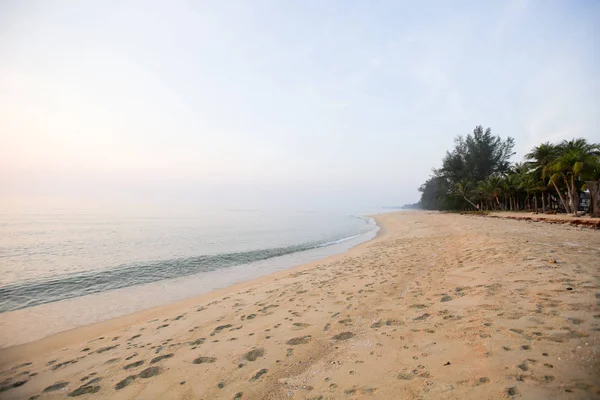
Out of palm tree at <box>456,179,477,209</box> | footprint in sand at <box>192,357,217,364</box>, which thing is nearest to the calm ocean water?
footprint in sand at <box>192,357,217,364</box>

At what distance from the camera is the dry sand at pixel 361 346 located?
8.79ft

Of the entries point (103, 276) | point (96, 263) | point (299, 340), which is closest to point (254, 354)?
point (299, 340)

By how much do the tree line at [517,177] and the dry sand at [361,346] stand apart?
26290mm

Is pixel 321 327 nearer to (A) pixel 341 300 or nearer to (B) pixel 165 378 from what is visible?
(A) pixel 341 300

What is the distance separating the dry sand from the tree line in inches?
1035

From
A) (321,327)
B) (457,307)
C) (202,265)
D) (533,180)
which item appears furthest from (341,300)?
(533,180)

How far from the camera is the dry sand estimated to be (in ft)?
8.79

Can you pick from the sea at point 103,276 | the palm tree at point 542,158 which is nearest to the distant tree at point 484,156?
the palm tree at point 542,158

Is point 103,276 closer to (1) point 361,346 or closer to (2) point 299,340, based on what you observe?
(2) point 299,340

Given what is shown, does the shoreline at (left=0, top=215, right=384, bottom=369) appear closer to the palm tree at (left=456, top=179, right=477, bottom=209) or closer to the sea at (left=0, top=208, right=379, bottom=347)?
the sea at (left=0, top=208, right=379, bottom=347)

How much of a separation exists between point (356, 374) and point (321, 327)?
1.61 meters

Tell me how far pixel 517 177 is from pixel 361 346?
170 ft

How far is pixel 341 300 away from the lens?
6020mm

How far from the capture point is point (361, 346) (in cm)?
371
